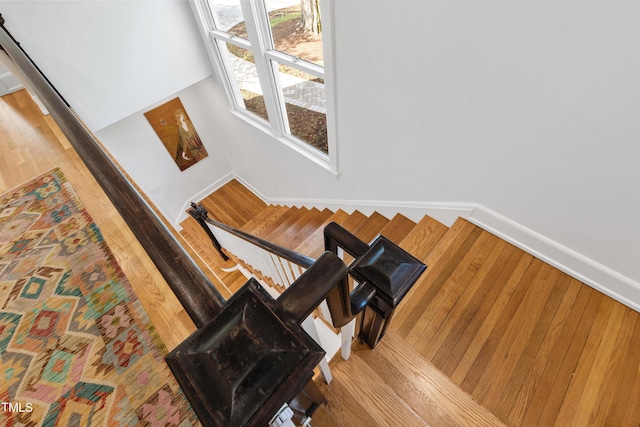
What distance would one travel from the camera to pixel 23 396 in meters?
1.08

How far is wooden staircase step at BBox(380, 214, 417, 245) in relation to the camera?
88.4 inches

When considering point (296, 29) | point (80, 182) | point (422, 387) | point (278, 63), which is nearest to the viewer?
point (422, 387)

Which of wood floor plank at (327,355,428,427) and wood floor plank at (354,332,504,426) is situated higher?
wood floor plank at (327,355,428,427)

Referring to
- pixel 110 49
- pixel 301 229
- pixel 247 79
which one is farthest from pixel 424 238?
pixel 110 49

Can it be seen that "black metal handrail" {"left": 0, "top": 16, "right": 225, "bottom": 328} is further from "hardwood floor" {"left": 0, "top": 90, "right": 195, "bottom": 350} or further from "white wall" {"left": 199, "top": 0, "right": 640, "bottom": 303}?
"white wall" {"left": 199, "top": 0, "right": 640, "bottom": 303}

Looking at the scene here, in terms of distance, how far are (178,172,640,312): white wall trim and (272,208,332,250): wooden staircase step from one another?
81cm

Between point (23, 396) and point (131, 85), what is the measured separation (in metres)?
3.22

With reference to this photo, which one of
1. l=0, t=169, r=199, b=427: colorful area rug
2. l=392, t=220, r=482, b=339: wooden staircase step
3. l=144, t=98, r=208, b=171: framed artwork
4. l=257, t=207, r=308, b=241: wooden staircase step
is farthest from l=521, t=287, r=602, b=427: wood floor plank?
l=144, t=98, r=208, b=171: framed artwork

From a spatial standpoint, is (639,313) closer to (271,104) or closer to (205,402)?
(205,402)

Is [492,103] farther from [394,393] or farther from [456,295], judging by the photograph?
[394,393]

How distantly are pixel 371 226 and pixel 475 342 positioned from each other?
1.25m

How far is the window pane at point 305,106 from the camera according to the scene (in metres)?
2.68

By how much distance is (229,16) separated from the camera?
2975 mm

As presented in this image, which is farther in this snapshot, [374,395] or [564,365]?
[564,365]
